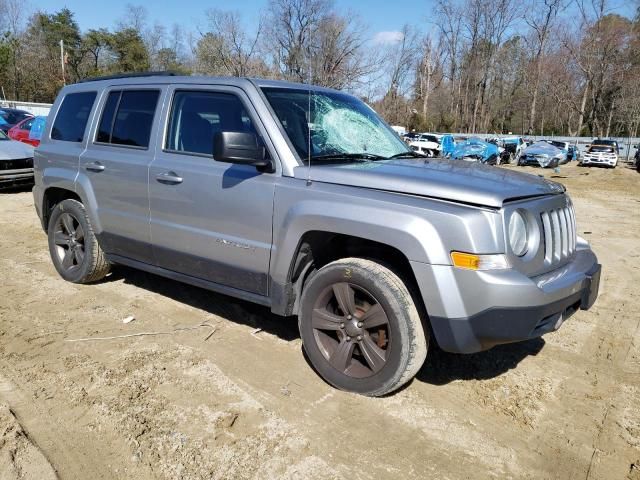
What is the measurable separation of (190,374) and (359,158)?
1874 mm

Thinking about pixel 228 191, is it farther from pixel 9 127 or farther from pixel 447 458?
pixel 9 127

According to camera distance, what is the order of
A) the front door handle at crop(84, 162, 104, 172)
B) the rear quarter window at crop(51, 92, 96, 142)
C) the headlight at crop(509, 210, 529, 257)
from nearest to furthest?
the headlight at crop(509, 210, 529, 257), the front door handle at crop(84, 162, 104, 172), the rear quarter window at crop(51, 92, 96, 142)

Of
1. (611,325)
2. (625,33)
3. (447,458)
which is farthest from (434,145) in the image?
(625,33)

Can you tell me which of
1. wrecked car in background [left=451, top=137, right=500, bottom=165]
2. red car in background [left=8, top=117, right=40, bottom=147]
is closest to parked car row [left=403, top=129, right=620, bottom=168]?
wrecked car in background [left=451, top=137, right=500, bottom=165]

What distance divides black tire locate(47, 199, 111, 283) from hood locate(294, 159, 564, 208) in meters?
2.55

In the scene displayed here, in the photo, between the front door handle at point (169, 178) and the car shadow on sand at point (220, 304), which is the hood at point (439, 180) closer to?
the front door handle at point (169, 178)

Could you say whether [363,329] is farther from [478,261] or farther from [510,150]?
[510,150]

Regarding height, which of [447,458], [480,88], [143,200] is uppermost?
[480,88]

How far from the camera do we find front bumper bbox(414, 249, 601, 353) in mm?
2754

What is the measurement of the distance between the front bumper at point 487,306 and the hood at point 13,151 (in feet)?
34.8

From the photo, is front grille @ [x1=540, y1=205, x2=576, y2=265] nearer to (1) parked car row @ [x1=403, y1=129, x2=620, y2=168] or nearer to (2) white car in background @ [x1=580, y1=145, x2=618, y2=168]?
(1) parked car row @ [x1=403, y1=129, x2=620, y2=168]

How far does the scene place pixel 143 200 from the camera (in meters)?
4.20

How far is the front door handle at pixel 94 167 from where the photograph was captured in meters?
4.53

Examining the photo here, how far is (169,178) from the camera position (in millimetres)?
3943
